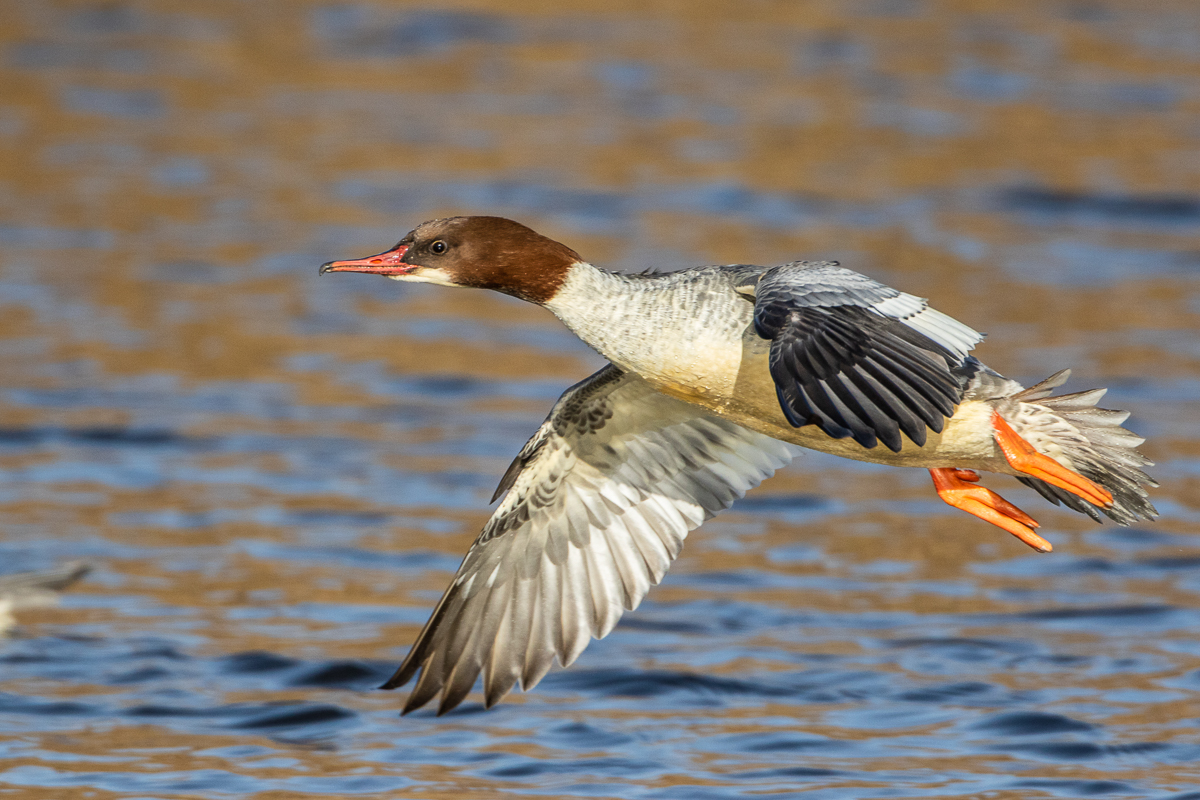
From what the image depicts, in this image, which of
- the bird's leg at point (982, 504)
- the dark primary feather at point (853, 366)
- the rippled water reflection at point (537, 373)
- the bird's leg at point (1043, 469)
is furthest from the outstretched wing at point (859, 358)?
the rippled water reflection at point (537, 373)

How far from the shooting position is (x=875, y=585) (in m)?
8.30

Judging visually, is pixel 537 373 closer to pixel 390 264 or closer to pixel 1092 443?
pixel 390 264

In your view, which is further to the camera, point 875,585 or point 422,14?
point 422,14

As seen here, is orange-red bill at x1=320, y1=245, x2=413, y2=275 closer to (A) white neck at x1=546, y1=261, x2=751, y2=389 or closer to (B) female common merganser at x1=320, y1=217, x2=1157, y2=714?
(B) female common merganser at x1=320, y1=217, x2=1157, y2=714

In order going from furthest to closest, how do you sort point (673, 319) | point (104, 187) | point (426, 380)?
point (104, 187), point (426, 380), point (673, 319)

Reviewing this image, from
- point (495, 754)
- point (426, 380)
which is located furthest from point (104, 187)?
point (495, 754)

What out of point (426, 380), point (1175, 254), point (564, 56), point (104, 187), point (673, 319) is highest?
point (564, 56)

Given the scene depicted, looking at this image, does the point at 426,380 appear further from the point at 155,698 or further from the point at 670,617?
the point at 155,698

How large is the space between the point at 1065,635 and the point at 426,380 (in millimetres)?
4358

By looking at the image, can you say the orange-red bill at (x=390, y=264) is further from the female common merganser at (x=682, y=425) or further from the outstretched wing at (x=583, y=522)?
the outstretched wing at (x=583, y=522)

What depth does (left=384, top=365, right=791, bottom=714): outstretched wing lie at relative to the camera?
638 cm

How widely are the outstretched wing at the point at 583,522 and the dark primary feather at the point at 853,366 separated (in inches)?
48.5

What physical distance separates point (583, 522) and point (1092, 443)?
1.81 metres

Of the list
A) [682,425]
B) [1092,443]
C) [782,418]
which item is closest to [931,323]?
[782,418]
